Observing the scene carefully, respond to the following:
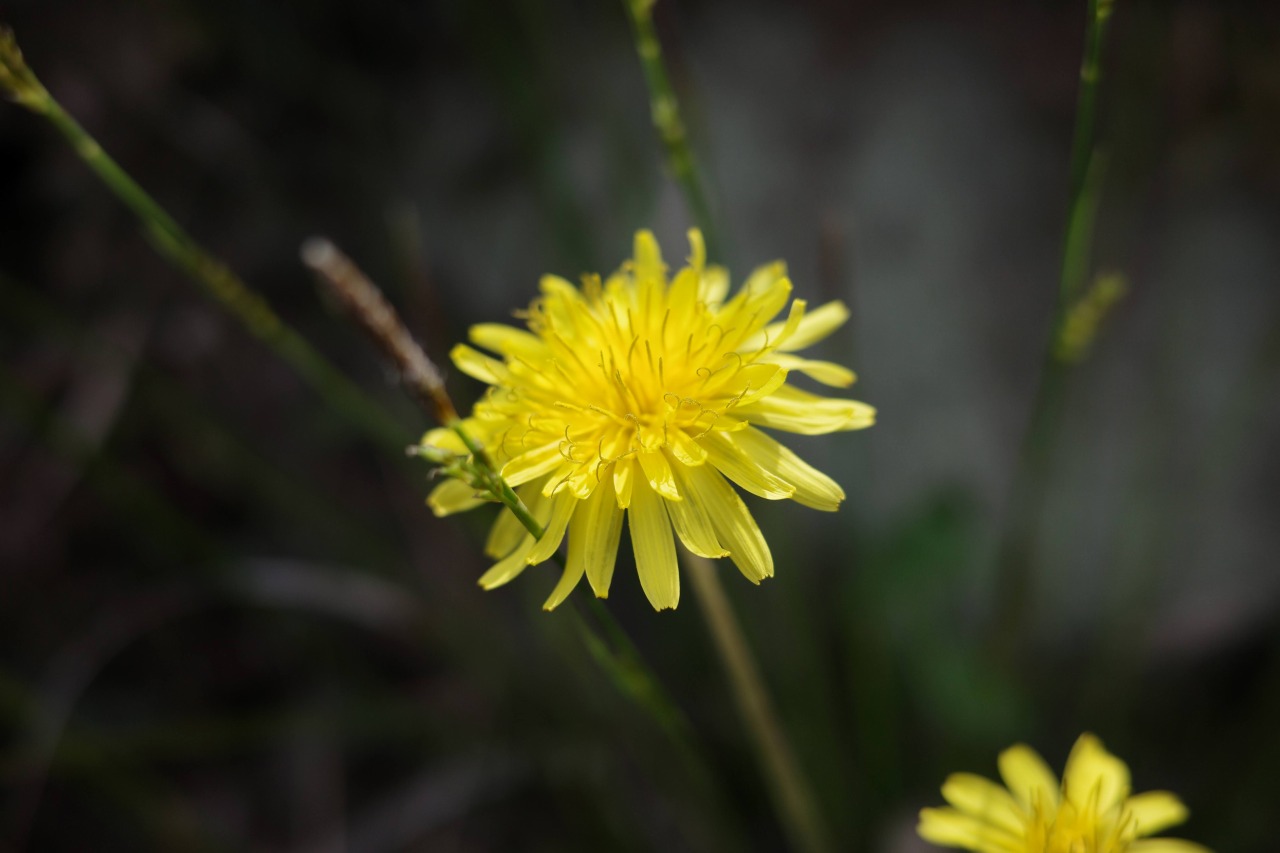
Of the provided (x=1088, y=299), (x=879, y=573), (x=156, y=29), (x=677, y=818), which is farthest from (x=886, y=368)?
Answer: (x=156, y=29)

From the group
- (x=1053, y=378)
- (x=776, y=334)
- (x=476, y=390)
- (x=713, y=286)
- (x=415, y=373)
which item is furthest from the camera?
(x=476, y=390)

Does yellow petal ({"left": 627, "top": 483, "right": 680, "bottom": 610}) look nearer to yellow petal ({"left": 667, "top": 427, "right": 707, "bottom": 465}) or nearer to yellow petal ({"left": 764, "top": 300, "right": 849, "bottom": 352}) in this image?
yellow petal ({"left": 667, "top": 427, "right": 707, "bottom": 465})

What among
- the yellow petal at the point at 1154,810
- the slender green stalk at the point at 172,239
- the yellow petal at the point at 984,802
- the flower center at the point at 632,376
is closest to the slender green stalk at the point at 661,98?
the flower center at the point at 632,376

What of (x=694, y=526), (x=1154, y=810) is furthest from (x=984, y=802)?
(x=694, y=526)

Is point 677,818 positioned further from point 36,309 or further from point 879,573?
point 36,309

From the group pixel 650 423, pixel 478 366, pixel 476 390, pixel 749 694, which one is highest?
pixel 476 390

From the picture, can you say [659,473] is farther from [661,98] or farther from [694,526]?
[661,98]

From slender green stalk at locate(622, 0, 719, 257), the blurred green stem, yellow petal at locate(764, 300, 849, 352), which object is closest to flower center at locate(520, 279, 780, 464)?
yellow petal at locate(764, 300, 849, 352)
